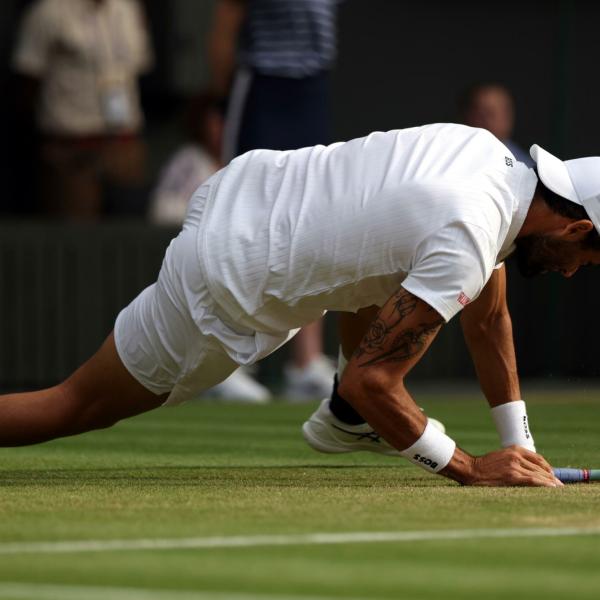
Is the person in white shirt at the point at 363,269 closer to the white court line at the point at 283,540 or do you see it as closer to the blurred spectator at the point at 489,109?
the white court line at the point at 283,540

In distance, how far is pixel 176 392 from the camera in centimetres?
653

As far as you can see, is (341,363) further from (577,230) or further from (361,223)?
(577,230)

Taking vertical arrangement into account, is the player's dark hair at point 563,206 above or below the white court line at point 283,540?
above

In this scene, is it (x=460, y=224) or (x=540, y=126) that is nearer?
(x=460, y=224)

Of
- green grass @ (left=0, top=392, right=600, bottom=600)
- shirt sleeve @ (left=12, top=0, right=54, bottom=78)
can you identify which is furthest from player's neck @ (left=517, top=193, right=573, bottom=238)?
shirt sleeve @ (left=12, top=0, right=54, bottom=78)

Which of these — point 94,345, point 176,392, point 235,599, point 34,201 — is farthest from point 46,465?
point 34,201

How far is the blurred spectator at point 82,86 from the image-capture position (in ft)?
41.0

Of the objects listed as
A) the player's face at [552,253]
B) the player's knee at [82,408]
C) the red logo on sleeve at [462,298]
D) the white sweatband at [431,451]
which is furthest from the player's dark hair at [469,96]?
the red logo on sleeve at [462,298]

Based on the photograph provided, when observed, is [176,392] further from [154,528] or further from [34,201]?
[34,201]

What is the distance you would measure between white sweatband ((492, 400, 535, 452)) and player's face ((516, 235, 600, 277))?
77cm

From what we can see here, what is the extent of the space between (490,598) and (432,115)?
11.0 m

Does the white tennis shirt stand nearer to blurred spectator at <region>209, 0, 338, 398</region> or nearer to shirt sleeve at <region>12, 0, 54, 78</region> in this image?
blurred spectator at <region>209, 0, 338, 398</region>

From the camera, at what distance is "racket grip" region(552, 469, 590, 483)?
620cm

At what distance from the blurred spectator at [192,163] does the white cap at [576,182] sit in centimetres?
703
